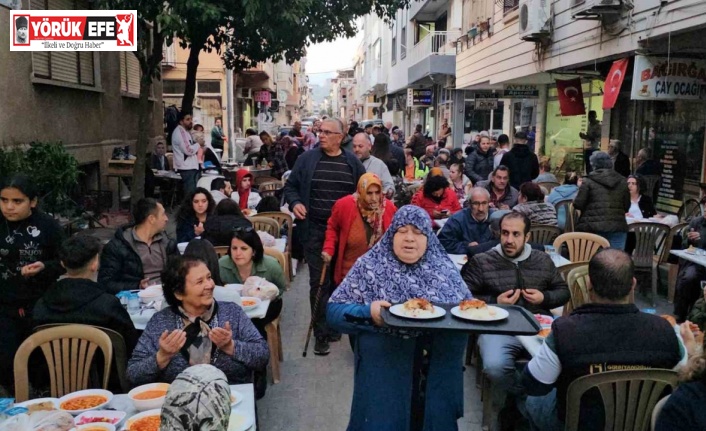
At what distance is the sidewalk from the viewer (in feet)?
16.3

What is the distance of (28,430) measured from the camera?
9.08 ft

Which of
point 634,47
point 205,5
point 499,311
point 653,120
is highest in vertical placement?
point 205,5

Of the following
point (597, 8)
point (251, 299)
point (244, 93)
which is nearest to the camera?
point (251, 299)

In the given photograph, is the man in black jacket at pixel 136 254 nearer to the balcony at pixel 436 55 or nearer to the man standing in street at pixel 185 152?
the man standing in street at pixel 185 152

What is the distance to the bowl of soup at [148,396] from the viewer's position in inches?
122

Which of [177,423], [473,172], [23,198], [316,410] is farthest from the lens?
[473,172]

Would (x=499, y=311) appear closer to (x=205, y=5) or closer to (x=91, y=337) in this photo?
(x=91, y=337)

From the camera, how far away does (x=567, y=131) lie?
1680 cm

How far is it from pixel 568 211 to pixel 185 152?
24.8 feet

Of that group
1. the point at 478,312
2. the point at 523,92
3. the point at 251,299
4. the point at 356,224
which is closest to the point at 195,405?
the point at 478,312

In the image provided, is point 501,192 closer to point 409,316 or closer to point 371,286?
point 371,286

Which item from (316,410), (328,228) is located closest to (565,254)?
(328,228)

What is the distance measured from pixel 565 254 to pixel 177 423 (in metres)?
6.81

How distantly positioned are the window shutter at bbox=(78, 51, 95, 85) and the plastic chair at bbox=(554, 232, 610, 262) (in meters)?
10.2
